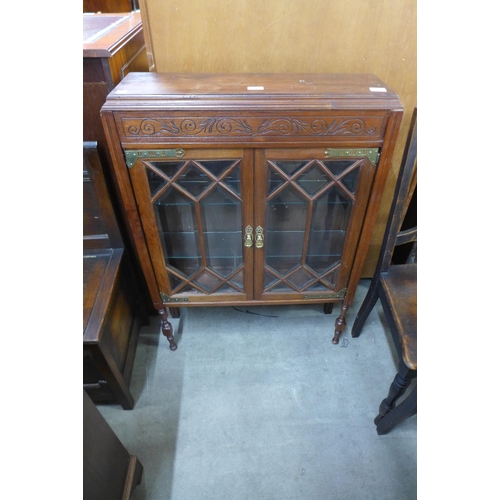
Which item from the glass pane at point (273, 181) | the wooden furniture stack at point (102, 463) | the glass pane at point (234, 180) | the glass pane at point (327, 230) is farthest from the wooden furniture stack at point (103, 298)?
the glass pane at point (327, 230)

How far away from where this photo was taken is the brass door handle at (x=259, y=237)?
95cm

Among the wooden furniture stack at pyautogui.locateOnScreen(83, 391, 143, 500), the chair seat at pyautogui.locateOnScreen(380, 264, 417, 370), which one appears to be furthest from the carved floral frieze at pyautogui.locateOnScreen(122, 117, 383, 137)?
the wooden furniture stack at pyautogui.locateOnScreen(83, 391, 143, 500)

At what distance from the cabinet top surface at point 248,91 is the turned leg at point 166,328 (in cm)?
66

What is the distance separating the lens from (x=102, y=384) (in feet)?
3.28

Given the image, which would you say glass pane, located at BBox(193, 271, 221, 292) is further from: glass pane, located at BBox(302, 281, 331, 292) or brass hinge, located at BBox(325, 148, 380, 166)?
brass hinge, located at BBox(325, 148, 380, 166)

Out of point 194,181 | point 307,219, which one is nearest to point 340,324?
point 307,219

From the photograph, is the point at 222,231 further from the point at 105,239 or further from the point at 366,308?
the point at 366,308

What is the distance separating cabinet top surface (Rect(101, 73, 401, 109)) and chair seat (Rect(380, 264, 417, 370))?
1.60 ft

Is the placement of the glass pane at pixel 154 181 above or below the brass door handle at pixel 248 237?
above

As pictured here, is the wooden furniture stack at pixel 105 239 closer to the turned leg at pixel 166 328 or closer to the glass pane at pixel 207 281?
the turned leg at pixel 166 328
